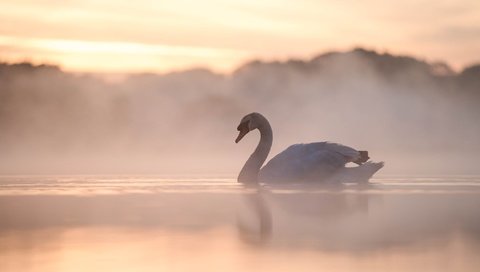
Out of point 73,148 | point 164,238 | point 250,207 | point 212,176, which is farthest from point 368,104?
point 164,238

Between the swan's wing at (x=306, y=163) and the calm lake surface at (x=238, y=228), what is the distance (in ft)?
3.35

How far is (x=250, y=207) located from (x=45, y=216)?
9.67ft

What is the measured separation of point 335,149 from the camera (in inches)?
857

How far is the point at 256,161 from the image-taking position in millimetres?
22359

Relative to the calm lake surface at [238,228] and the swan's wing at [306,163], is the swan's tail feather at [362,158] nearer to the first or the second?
the swan's wing at [306,163]

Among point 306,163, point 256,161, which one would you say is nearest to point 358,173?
point 306,163

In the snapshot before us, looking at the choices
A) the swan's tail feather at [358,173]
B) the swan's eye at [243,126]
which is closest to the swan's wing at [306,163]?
the swan's tail feather at [358,173]

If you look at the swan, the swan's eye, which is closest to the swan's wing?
the swan

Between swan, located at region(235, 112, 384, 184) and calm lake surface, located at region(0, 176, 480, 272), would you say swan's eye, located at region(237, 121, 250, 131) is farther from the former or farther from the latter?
calm lake surface, located at region(0, 176, 480, 272)

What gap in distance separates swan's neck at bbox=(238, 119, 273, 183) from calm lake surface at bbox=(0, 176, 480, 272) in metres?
1.39

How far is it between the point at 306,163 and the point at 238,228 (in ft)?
28.6

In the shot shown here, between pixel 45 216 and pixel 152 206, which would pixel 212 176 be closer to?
pixel 152 206

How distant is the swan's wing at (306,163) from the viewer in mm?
21109

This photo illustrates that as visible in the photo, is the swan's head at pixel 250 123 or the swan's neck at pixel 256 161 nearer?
the swan's neck at pixel 256 161
